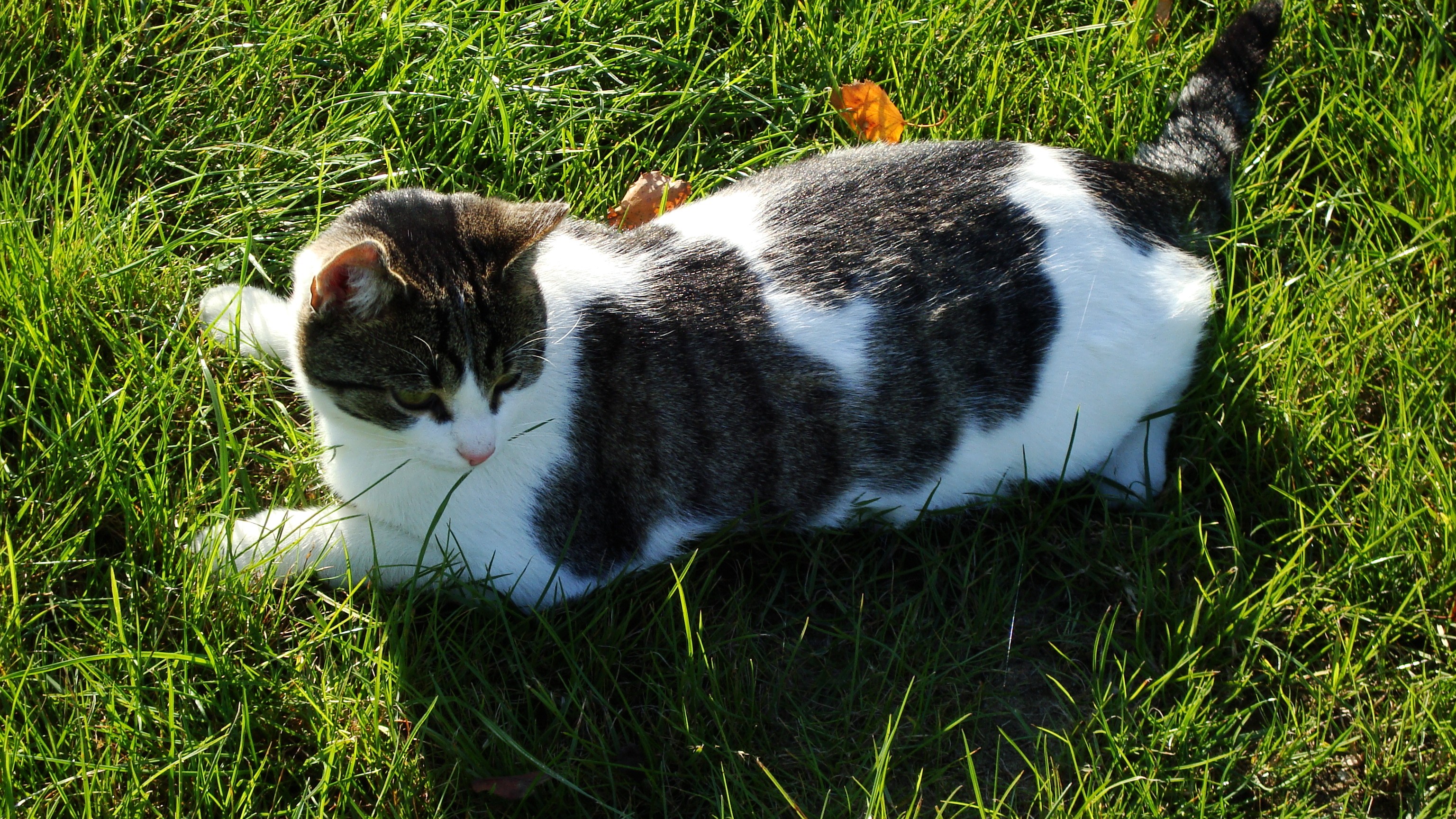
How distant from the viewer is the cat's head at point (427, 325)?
2.09 m

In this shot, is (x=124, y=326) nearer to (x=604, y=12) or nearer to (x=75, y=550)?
(x=75, y=550)

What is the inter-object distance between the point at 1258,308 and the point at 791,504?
1411mm

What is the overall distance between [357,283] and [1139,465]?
1.92m

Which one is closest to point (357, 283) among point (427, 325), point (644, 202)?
point (427, 325)

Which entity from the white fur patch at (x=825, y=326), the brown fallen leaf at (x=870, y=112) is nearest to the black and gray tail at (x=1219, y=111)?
the brown fallen leaf at (x=870, y=112)

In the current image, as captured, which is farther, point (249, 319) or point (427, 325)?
point (249, 319)

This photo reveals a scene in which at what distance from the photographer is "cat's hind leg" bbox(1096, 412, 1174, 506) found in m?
2.77

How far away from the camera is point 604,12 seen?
10.9 feet

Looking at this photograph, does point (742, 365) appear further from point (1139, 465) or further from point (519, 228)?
point (1139, 465)

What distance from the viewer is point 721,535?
102 inches

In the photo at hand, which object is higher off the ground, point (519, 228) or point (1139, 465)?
point (519, 228)

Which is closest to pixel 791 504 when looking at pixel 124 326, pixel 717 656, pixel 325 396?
pixel 717 656

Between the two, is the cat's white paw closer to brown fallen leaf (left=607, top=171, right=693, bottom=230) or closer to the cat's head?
the cat's head

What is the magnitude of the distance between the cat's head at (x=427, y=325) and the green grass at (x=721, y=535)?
38cm
